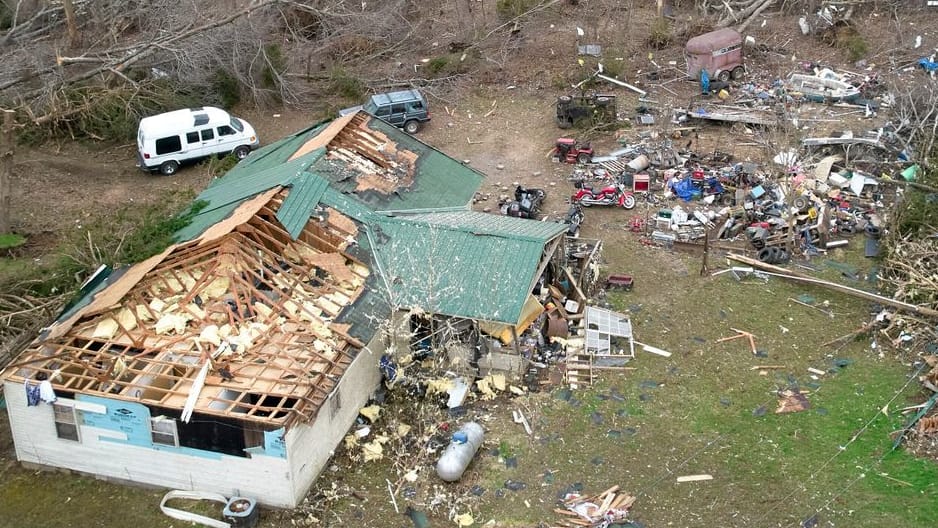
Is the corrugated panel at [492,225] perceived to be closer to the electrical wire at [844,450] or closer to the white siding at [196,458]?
the white siding at [196,458]

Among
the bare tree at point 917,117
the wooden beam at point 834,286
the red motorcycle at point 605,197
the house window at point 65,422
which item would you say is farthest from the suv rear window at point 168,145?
the bare tree at point 917,117

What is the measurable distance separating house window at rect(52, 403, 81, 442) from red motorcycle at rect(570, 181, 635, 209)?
50.5 ft

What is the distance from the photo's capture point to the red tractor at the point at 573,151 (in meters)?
27.8

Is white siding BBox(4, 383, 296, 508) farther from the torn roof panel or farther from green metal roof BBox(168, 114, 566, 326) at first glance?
green metal roof BBox(168, 114, 566, 326)

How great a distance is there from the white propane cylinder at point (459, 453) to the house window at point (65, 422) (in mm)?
6850

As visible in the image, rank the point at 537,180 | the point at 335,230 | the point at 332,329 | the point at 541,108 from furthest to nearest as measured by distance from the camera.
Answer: the point at 541,108
the point at 537,180
the point at 335,230
the point at 332,329

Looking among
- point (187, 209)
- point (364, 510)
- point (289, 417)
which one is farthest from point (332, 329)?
point (187, 209)

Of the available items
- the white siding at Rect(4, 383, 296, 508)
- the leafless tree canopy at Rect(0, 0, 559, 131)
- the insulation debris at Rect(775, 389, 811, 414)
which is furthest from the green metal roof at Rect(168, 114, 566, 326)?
the leafless tree canopy at Rect(0, 0, 559, 131)

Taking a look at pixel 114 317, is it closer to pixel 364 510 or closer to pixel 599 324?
pixel 364 510

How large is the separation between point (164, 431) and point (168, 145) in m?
15.2

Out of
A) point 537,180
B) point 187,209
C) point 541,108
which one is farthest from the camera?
point 541,108

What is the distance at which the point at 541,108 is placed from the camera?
31891 millimetres

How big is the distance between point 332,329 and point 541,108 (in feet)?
58.9

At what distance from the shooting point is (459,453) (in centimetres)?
1552
